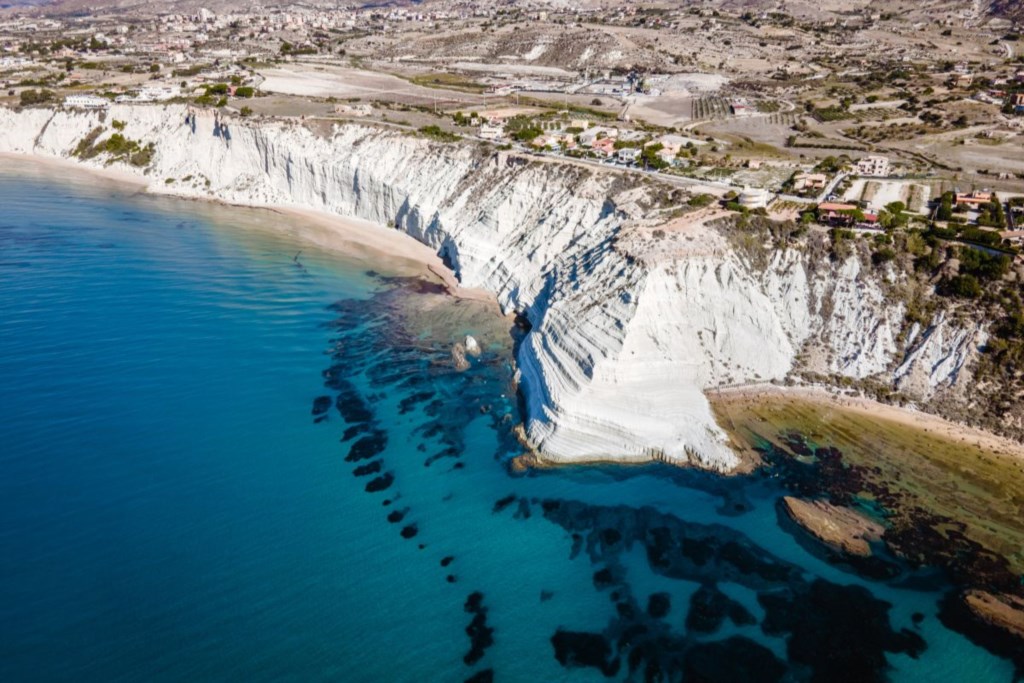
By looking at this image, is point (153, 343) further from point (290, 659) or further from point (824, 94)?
point (824, 94)

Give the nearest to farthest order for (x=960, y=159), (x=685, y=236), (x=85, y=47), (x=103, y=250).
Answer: (x=685, y=236) → (x=103, y=250) → (x=960, y=159) → (x=85, y=47)

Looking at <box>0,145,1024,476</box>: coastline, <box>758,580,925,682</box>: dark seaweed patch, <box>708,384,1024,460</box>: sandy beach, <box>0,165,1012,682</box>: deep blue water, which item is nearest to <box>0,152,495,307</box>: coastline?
<box>0,145,1024,476</box>: coastline

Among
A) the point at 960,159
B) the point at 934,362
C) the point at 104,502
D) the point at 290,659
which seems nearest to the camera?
the point at 290,659

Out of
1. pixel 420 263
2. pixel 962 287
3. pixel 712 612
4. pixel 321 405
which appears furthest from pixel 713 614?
pixel 420 263

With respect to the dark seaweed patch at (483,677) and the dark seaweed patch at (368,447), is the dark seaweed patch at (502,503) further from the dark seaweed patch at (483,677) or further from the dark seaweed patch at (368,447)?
the dark seaweed patch at (483,677)

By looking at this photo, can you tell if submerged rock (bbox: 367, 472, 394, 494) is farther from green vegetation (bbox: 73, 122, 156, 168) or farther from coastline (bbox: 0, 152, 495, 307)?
green vegetation (bbox: 73, 122, 156, 168)

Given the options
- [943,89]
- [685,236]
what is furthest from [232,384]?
[943,89]

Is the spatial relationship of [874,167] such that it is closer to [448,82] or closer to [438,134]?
[438,134]
